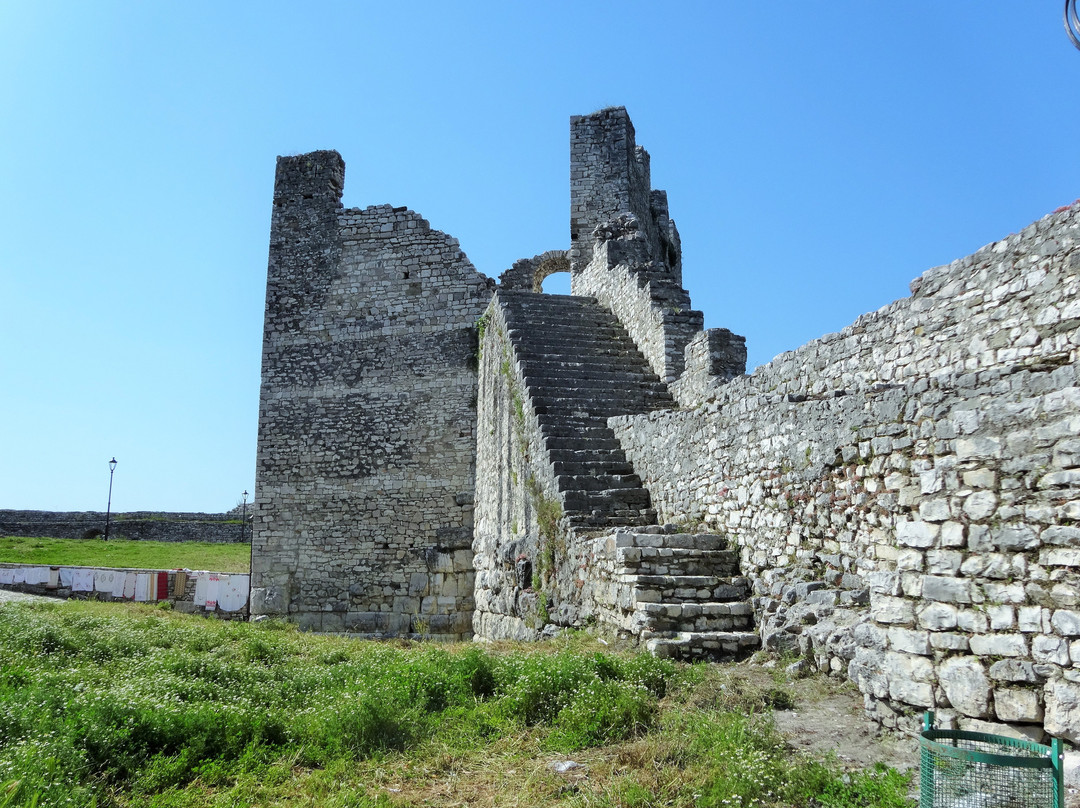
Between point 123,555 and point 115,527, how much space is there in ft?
35.1

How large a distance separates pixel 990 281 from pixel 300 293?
14.2 m

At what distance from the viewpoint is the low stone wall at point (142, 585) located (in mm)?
17281

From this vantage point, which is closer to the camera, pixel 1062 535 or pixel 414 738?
pixel 1062 535

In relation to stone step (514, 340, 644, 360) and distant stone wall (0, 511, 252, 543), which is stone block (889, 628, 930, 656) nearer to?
stone step (514, 340, 644, 360)

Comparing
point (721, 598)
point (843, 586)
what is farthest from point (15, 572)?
point (843, 586)

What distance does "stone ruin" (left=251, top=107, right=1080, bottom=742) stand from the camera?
398cm

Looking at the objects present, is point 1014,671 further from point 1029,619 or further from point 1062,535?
point 1062,535

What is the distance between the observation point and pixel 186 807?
3.94 meters

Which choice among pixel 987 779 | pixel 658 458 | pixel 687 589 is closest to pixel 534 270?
pixel 658 458

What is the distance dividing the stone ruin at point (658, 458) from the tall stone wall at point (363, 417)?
0.06 metres

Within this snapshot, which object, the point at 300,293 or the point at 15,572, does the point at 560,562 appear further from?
the point at 15,572

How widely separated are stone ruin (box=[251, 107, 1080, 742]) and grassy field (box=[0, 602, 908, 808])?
2.94 feet

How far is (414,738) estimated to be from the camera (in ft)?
16.1

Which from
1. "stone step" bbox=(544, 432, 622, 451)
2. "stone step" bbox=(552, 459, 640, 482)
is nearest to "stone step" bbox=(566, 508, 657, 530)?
"stone step" bbox=(552, 459, 640, 482)
